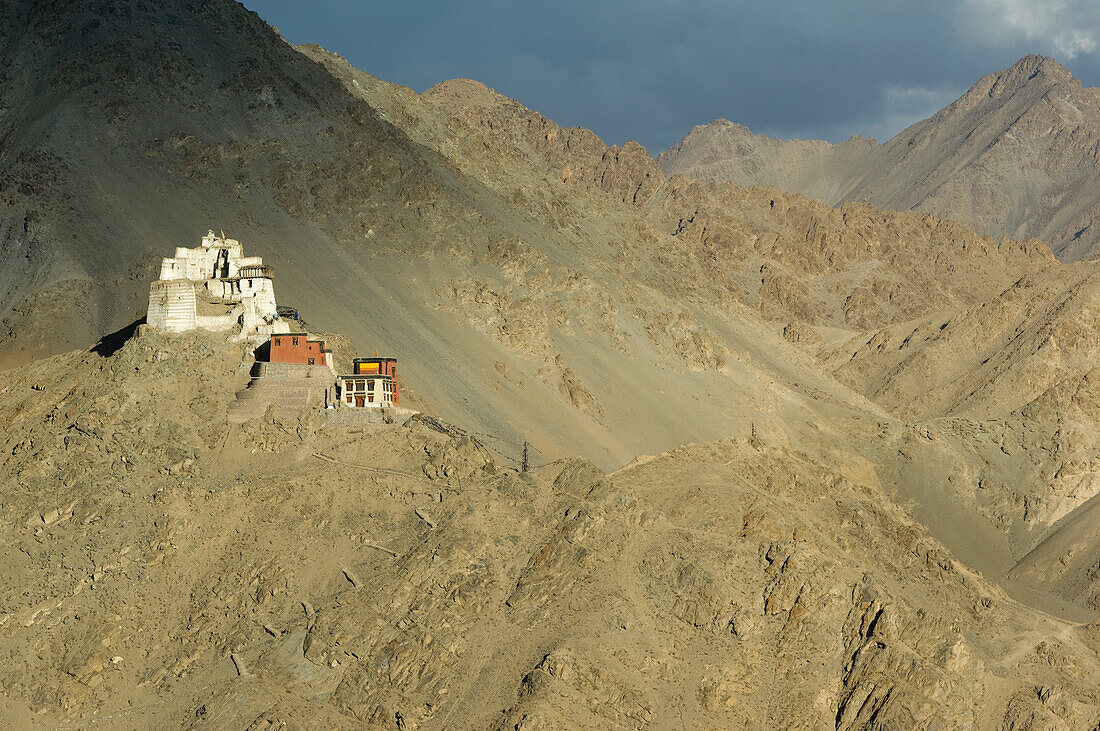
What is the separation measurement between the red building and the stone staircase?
77cm

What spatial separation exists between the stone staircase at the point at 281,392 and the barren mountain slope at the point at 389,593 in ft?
3.24

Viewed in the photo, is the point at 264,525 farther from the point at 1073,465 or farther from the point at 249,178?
the point at 1073,465

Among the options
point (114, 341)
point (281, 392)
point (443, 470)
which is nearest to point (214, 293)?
point (114, 341)

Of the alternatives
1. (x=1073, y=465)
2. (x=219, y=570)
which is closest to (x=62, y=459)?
(x=219, y=570)

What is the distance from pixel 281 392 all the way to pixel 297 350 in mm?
3524

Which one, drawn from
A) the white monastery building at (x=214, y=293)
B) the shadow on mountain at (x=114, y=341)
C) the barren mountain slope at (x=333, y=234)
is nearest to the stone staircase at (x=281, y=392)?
the white monastery building at (x=214, y=293)

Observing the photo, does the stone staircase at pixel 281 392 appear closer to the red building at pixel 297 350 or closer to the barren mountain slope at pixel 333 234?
the red building at pixel 297 350

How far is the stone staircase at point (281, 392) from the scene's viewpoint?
8881 cm

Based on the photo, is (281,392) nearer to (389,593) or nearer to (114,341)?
(389,593)

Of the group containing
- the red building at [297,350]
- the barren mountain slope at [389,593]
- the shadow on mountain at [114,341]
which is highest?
the red building at [297,350]

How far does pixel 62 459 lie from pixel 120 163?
54.0 meters

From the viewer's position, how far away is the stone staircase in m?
88.8

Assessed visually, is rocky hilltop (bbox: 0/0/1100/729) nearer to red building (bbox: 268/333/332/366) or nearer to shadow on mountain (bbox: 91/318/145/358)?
shadow on mountain (bbox: 91/318/145/358)

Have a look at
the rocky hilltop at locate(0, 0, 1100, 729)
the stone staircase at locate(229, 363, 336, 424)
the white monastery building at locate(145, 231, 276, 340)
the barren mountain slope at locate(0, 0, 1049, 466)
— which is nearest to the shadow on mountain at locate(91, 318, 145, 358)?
the rocky hilltop at locate(0, 0, 1100, 729)
